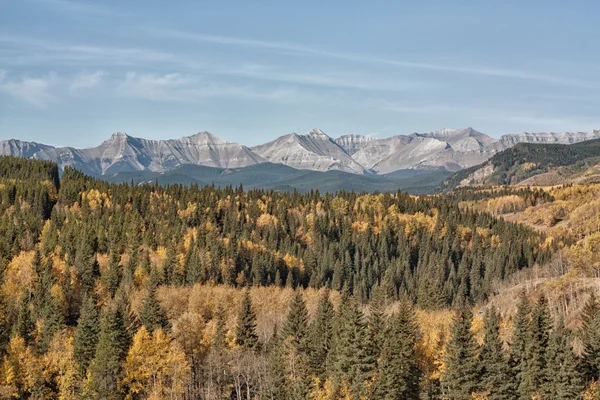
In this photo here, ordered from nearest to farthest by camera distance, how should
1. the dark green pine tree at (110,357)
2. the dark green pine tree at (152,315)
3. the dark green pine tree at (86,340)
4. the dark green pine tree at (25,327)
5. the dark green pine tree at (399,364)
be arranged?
the dark green pine tree at (399,364), the dark green pine tree at (110,357), the dark green pine tree at (86,340), the dark green pine tree at (152,315), the dark green pine tree at (25,327)

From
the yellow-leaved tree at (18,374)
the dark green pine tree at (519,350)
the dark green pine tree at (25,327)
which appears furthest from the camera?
the dark green pine tree at (25,327)

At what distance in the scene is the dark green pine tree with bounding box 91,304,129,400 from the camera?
96.8 m

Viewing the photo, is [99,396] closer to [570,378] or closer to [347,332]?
[347,332]

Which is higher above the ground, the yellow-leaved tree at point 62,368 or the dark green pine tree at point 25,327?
the dark green pine tree at point 25,327

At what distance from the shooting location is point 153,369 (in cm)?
9994

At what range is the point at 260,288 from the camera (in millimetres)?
172125

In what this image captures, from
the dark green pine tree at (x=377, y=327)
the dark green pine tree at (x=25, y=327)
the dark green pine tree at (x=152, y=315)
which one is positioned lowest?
the dark green pine tree at (x=25, y=327)

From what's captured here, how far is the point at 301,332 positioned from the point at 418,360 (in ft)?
68.5

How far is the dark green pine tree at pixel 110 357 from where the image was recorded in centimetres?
9681

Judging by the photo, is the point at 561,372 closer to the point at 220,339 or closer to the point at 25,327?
the point at 220,339

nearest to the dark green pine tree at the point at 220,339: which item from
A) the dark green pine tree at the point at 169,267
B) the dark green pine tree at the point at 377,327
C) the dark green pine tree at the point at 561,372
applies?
the dark green pine tree at the point at 377,327

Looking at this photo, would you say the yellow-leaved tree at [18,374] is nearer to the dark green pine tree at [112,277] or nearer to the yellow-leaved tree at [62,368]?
the yellow-leaved tree at [62,368]

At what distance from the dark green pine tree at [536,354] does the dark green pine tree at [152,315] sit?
59904 mm

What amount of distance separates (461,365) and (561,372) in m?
12.9
